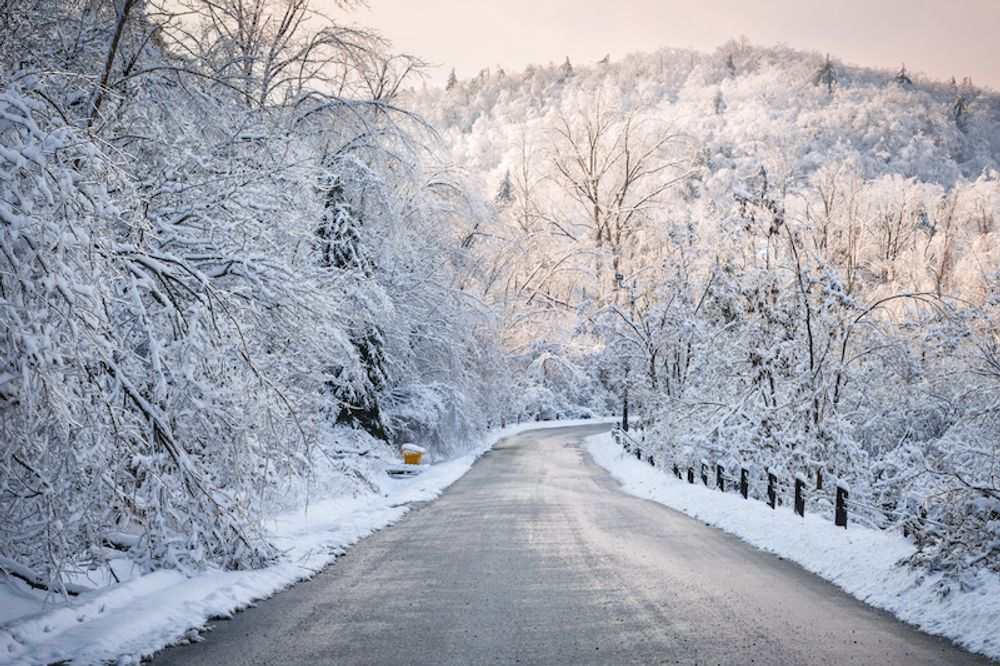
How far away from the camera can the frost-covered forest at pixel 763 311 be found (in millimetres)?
13570

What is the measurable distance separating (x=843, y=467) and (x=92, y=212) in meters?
14.1

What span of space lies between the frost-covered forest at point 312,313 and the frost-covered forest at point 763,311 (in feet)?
0.33

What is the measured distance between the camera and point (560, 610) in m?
6.91

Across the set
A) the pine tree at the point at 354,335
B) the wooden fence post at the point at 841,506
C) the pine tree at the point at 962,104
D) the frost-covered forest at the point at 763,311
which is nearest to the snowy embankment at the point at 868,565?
the wooden fence post at the point at 841,506

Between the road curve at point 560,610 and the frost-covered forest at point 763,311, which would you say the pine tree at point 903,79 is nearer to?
the frost-covered forest at point 763,311

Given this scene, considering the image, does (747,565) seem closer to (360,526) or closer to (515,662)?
(515,662)

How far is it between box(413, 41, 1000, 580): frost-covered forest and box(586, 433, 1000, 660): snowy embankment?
34cm

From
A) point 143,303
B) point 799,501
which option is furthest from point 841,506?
point 143,303

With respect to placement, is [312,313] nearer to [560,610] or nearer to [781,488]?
[560,610]

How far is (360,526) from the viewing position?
1211cm

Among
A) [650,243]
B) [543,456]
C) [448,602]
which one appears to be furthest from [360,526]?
Result: [650,243]

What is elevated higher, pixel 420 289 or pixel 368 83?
pixel 368 83

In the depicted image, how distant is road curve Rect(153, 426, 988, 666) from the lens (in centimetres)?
563

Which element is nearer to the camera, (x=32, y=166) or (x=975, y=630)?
(x=32, y=166)
